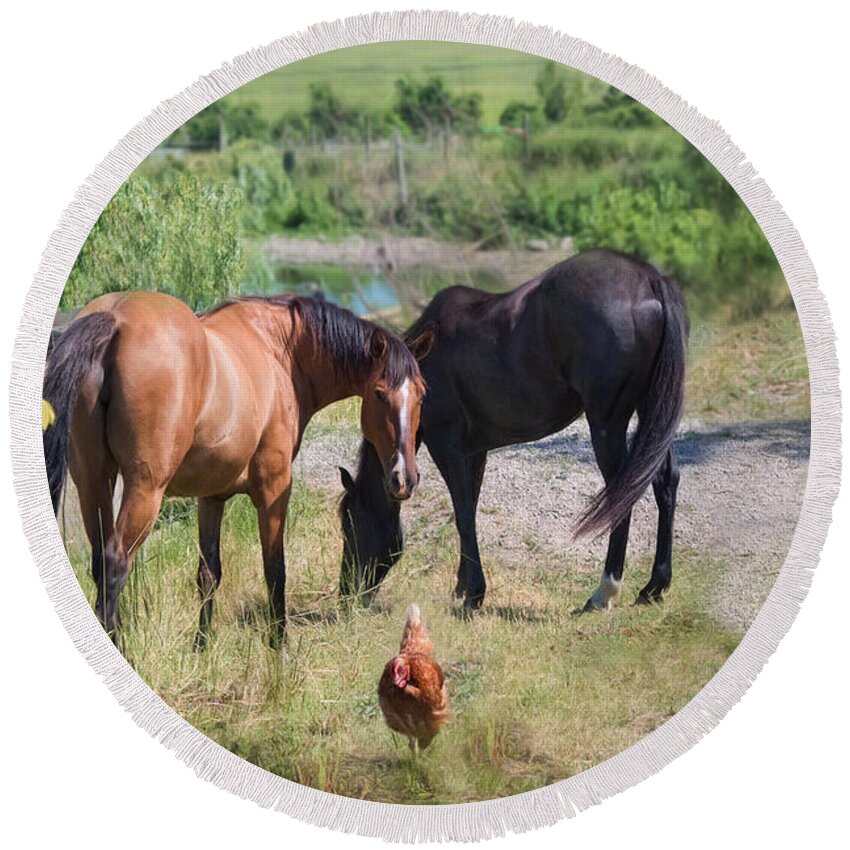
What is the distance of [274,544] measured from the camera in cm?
451

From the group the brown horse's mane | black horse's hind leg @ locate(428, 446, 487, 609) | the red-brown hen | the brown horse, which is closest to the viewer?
the brown horse

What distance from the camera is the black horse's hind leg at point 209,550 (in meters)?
4.53

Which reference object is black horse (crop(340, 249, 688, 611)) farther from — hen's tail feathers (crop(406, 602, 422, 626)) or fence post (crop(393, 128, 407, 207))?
fence post (crop(393, 128, 407, 207))

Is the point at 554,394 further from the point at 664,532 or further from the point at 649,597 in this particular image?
the point at 649,597

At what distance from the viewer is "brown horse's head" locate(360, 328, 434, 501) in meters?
4.36

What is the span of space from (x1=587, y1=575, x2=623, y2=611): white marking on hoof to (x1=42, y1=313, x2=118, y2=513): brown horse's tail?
1.46 meters

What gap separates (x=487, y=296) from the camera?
4570 mm

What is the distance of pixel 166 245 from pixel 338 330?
1.72 ft

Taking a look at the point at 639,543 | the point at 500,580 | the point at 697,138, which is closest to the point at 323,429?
the point at 500,580

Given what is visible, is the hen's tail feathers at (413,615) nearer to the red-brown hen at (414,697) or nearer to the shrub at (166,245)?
the red-brown hen at (414,697)

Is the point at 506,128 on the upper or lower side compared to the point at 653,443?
upper

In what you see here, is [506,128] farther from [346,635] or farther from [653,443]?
[346,635]

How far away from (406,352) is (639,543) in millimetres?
831

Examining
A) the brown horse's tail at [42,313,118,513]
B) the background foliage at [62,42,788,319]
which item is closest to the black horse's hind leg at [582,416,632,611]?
the background foliage at [62,42,788,319]
